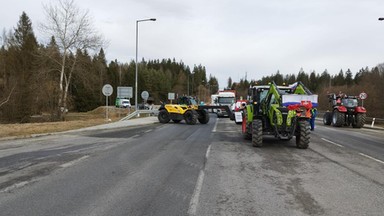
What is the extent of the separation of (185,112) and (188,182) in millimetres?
20267

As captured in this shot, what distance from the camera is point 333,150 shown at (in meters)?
13.5

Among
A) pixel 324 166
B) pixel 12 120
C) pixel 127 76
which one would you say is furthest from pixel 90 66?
pixel 127 76

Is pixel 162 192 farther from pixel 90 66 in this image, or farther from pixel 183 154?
pixel 90 66

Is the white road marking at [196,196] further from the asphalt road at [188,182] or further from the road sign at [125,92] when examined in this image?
the road sign at [125,92]

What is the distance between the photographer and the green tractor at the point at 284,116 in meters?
13.0

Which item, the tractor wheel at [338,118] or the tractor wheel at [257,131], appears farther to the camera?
the tractor wheel at [338,118]

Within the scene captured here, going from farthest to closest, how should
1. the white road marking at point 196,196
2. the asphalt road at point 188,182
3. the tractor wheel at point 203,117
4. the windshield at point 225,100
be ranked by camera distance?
the windshield at point 225,100, the tractor wheel at point 203,117, the asphalt road at point 188,182, the white road marking at point 196,196

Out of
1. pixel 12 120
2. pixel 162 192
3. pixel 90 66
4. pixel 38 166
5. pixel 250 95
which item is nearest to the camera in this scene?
pixel 162 192

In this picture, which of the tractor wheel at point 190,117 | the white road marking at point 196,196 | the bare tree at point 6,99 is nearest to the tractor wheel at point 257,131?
the white road marking at point 196,196

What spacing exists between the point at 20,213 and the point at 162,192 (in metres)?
2.42

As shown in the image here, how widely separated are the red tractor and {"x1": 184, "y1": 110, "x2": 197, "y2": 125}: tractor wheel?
37.6ft

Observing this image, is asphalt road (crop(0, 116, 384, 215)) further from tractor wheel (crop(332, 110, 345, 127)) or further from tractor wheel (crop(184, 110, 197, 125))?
tractor wheel (crop(332, 110, 345, 127))

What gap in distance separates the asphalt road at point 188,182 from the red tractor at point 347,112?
1711cm

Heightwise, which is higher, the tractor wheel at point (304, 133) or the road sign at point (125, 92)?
the road sign at point (125, 92)
